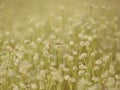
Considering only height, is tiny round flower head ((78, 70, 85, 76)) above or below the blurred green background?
below

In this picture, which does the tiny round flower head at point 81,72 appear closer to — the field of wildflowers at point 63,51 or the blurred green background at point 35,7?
the field of wildflowers at point 63,51

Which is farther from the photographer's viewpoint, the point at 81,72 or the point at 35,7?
the point at 35,7

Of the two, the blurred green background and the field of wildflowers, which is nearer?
the field of wildflowers

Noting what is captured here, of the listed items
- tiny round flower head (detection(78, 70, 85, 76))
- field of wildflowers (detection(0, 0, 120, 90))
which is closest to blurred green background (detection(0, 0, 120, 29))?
field of wildflowers (detection(0, 0, 120, 90))

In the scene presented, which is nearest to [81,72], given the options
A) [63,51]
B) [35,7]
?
[63,51]

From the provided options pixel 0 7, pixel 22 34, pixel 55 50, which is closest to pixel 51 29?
pixel 22 34

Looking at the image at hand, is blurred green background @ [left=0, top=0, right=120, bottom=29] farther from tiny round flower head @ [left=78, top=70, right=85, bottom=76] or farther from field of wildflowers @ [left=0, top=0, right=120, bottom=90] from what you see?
tiny round flower head @ [left=78, top=70, right=85, bottom=76]

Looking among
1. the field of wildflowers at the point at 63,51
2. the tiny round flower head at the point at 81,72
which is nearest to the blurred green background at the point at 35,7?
the field of wildflowers at the point at 63,51

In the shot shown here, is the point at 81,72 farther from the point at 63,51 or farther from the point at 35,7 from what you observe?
the point at 35,7

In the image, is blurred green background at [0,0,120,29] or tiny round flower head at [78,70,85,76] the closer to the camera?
tiny round flower head at [78,70,85,76]
